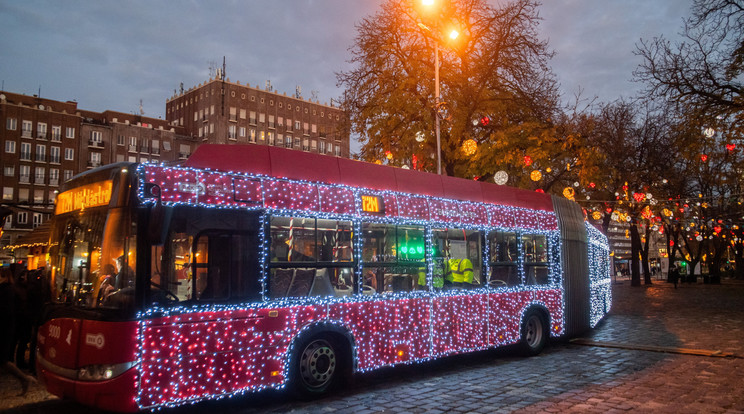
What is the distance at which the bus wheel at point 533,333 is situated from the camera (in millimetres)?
11195

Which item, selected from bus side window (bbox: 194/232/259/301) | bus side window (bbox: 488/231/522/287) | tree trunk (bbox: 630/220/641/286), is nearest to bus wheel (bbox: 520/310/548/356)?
bus side window (bbox: 488/231/522/287)

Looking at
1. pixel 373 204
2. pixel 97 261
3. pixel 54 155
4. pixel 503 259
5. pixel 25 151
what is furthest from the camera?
pixel 54 155

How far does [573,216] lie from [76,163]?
2817 inches

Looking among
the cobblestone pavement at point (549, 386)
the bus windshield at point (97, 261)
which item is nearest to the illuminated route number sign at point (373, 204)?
the cobblestone pavement at point (549, 386)

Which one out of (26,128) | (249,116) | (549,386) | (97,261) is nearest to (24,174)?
(26,128)

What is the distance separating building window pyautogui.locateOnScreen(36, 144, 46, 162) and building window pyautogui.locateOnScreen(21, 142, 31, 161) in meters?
0.84

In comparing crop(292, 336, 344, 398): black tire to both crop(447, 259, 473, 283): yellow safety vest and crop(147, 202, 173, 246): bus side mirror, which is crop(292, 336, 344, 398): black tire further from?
crop(447, 259, 473, 283): yellow safety vest

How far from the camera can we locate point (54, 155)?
228ft

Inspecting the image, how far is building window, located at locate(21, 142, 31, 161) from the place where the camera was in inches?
2648

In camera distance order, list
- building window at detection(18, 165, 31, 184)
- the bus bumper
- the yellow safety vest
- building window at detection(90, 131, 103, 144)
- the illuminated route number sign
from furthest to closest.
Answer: building window at detection(90, 131, 103, 144), building window at detection(18, 165, 31, 184), the yellow safety vest, the illuminated route number sign, the bus bumper

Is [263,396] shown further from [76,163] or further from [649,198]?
[76,163]

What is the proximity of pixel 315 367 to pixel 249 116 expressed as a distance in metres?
89.1

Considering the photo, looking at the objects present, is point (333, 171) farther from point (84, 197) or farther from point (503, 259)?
point (503, 259)

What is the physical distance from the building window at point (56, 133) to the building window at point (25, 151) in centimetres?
300
